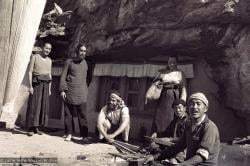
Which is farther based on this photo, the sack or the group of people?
the sack

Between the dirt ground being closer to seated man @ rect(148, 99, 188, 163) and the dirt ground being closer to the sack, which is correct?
seated man @ rect(148, 99, 188, 163)

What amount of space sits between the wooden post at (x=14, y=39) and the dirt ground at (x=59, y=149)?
308cm

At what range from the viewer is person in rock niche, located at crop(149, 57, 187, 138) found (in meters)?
7.52

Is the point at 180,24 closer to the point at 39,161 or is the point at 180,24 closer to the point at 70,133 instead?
the point at 70,133

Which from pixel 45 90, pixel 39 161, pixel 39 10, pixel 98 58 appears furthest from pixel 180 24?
pixel 39 10

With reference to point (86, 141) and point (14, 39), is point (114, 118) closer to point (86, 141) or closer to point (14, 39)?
point (86, 141)

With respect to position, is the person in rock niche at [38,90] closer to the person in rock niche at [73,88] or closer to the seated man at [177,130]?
the person in rock niche at [73,88]

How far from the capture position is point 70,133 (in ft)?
24.2

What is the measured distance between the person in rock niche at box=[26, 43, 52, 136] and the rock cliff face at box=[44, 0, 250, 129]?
3.07m

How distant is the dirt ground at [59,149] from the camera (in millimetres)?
5336

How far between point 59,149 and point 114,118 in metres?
1.38

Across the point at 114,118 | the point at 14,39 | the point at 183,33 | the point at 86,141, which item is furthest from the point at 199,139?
the point at 183,33

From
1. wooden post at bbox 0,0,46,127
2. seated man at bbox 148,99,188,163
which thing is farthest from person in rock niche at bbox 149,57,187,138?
wooden post at bbox 0,0,46,127

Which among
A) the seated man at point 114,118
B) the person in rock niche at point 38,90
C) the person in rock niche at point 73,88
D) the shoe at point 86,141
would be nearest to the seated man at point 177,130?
the seated man at point 114,118
